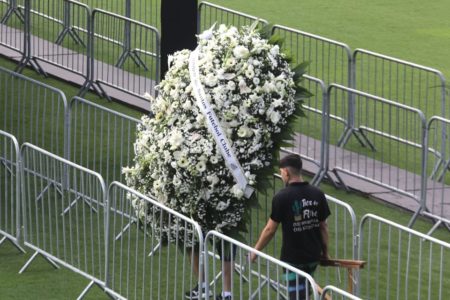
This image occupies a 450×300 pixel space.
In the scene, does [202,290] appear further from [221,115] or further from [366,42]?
[366,42]

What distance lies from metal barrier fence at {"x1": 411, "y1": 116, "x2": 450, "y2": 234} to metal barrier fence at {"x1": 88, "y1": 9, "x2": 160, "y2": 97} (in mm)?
4219

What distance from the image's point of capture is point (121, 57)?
65.4 feet

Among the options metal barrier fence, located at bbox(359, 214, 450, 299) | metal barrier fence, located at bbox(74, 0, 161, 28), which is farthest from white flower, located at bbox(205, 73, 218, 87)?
metal barrier fence, located at bbox(74, 0, 161, 28)

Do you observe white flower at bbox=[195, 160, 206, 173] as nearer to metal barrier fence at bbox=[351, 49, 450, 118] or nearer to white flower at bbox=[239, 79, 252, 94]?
white flower at bbox=[239, 79, 252, 94]

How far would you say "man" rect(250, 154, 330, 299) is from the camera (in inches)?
441

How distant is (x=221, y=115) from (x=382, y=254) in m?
2.96

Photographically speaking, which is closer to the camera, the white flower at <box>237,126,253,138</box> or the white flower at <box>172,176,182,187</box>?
the white flower at <box>237,126,253,138</box>

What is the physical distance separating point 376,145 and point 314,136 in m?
0.73

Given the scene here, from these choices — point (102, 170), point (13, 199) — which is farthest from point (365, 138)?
point (13, 199)

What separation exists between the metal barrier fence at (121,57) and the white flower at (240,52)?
23.3ft

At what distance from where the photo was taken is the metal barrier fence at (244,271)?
10156 millimetres

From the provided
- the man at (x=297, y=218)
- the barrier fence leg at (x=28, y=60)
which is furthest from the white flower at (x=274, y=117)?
the barrier fence leg at (x=28, y=60)

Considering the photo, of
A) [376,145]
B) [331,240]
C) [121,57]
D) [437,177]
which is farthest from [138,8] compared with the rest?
[331,240]

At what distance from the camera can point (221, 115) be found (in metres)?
11.3
